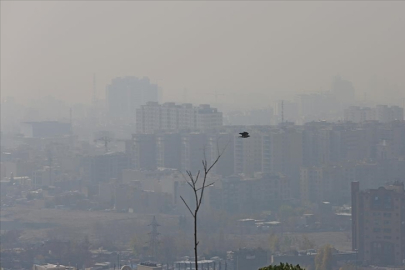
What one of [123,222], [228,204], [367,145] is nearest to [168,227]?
[123,222]

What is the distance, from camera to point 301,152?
27.2 m

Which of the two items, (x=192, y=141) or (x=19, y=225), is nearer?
(x=19, y=225)

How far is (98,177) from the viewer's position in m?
30.0

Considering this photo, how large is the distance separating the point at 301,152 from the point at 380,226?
10.1 metres

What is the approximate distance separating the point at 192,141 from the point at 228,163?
212cm

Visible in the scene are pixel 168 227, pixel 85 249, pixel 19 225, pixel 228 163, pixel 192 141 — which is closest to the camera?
pixel 85 249

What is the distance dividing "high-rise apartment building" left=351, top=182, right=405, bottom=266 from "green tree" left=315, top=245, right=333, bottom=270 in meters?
0.77

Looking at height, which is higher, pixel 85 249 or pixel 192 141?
pixel 192 141

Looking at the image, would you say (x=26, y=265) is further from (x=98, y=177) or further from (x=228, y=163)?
(x=98, y=177)

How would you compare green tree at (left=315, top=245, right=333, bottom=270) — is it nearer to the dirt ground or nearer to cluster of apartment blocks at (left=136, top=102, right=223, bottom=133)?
the dirt ground

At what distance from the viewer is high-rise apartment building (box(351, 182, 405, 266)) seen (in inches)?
657

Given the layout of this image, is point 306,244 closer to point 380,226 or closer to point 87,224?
point 380,226

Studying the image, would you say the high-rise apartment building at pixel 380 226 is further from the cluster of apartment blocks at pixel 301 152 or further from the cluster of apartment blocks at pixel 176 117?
the cluster of apartment blocks at pixel 176 117

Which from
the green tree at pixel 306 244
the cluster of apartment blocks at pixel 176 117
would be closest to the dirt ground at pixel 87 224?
the green tree at pixel 306 244
